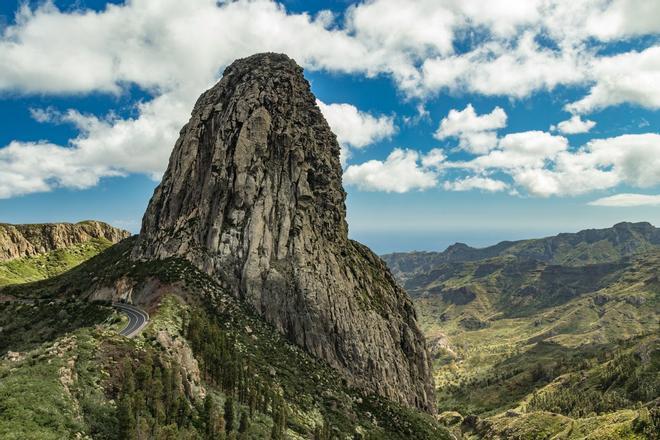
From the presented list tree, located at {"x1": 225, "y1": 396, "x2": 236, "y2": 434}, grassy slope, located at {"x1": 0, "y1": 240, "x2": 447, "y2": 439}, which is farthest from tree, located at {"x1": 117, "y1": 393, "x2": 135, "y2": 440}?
grassy slope, located at {"x1": 0, "y1": 240, "x2": 447, "y2": 439}

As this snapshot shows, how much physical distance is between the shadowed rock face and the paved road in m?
22.0

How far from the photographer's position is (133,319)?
280 feet

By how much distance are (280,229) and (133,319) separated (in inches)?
1985

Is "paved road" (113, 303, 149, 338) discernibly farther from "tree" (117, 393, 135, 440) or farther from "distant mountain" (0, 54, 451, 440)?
"tree" (117, 393, 135, 440)

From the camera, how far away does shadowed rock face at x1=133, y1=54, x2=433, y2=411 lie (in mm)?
116500

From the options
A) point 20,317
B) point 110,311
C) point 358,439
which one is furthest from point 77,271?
point 358,439

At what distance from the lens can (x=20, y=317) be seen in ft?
348

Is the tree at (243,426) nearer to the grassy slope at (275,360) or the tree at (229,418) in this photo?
the tree at (229,418)

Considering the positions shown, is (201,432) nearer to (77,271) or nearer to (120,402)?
(120,402)

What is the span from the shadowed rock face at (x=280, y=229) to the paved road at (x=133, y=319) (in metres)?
22.0

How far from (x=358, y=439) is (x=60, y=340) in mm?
60640

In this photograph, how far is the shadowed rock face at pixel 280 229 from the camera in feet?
382

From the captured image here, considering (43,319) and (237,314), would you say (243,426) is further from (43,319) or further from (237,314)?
(43,319)

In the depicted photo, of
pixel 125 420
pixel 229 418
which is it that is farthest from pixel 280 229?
pixel 125 420
